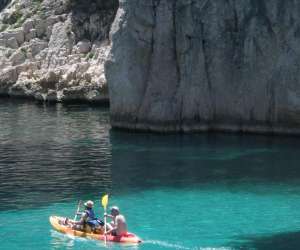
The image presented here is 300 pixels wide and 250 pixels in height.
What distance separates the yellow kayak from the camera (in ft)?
111

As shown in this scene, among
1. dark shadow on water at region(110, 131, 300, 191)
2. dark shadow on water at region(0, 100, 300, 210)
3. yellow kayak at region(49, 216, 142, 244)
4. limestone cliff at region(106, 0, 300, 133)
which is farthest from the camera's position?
limestone cliff at region(106, 0, 300, 133)

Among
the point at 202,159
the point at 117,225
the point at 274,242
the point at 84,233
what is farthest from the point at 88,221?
the point at 202,159

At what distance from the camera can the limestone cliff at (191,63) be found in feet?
201

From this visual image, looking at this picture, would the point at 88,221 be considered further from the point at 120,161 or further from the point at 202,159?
the point at 202,159

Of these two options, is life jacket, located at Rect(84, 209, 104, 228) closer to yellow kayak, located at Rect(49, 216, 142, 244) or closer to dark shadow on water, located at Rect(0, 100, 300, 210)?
yellow kayak, located at Rect(49, 216, 142, 244)

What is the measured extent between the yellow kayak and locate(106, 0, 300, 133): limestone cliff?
26.5 metres

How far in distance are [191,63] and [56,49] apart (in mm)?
29533

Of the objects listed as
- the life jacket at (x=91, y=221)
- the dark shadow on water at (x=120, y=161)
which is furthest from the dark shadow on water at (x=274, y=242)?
the dark shadow on water at (x=120, y=161)

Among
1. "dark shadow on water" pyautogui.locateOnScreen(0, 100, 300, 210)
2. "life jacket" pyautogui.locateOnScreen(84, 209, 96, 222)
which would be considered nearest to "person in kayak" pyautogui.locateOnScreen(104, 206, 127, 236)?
"life jacket" pyautogui.locateOnScreen(84, 209, 96, 222)

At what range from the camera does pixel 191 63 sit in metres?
61.8

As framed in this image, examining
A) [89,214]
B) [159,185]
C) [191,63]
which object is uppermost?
[191,63]

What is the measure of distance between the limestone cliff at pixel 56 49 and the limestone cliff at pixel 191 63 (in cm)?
1817

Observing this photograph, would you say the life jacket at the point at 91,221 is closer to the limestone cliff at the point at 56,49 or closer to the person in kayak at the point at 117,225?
the person in kayak at the point at 117,225

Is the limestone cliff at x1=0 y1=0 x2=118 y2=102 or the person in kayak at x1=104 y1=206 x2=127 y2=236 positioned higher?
the limestone cliff at x1=0 y1=0 x2=118 y2=102
